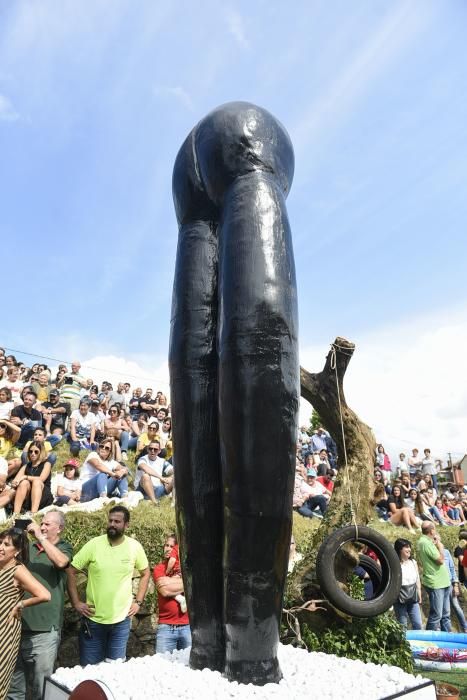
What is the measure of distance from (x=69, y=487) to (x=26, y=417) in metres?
2.66

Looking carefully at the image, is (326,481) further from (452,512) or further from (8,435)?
(8,435)

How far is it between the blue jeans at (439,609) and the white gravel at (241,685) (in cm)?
827

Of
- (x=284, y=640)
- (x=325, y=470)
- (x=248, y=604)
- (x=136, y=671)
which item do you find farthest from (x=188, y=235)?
(x=325, y=470)

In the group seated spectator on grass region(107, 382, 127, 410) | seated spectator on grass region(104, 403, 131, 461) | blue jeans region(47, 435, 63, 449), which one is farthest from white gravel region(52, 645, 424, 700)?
seated spectator on grass region(107, 382, 127, 410)

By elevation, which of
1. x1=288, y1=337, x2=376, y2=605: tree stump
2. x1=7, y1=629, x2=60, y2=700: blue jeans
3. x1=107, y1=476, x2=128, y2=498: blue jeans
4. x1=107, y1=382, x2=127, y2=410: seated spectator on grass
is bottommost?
x1=7, y1=629, x2=60, y2=700: blue jeans

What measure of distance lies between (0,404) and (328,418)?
30.0ft

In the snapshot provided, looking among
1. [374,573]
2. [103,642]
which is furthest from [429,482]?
[374,573]

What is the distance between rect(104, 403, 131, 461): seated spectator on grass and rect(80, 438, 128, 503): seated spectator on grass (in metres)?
2.06

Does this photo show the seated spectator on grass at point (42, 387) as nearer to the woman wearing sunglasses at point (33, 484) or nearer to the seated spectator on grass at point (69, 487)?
the seated spectator on grass at point (69, 487)

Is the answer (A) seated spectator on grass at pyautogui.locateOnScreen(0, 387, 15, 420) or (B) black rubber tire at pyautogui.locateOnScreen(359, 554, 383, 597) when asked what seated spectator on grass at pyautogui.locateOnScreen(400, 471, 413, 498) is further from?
(B) black rubber tire at pyautogui.locateOnScreen(359, 554, 383, 597)

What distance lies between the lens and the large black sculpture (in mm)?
2377

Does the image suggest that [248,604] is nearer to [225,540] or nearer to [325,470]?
[225,540]

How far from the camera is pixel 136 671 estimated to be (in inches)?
99.2

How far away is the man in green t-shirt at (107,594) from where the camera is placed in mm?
5648
